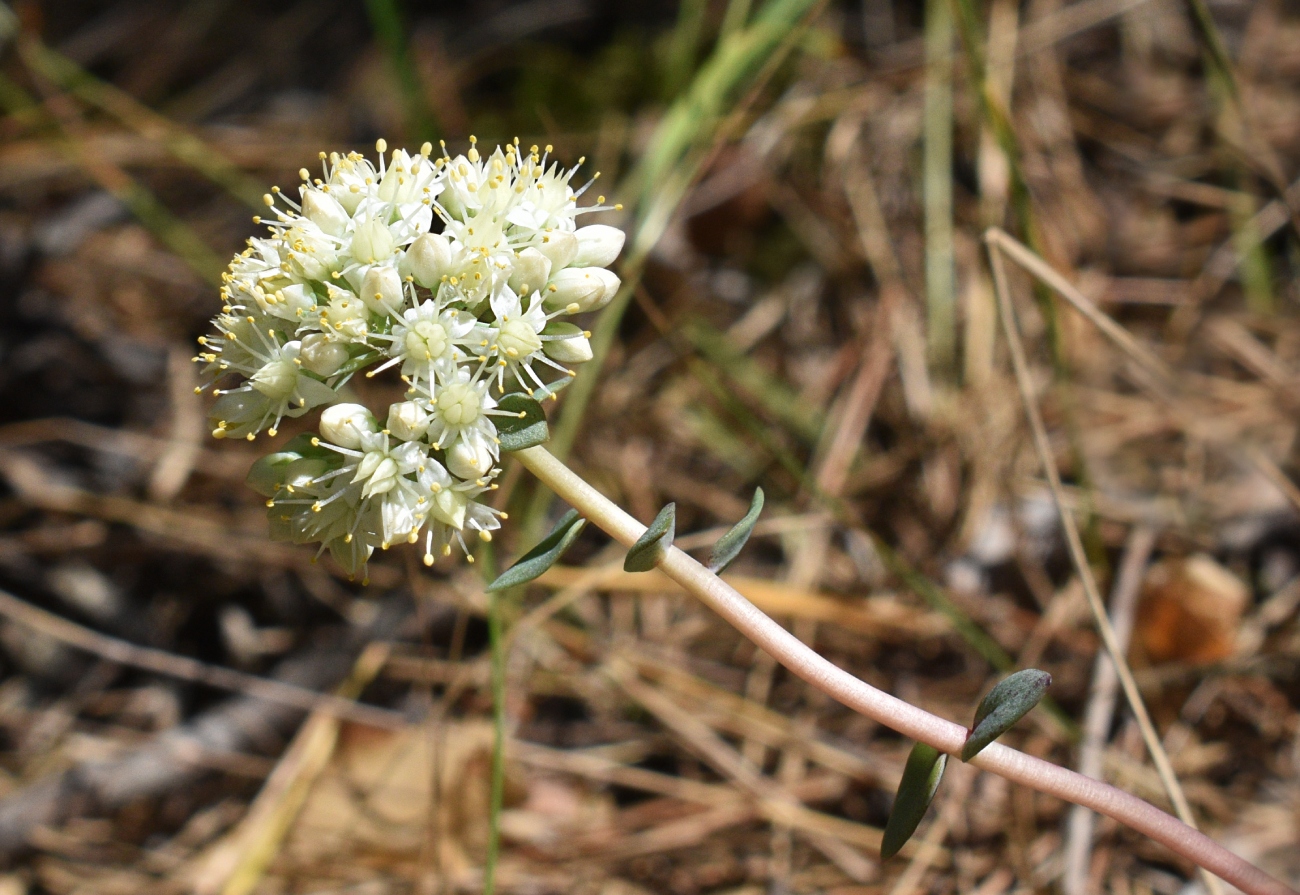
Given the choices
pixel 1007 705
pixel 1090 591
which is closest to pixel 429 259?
pixel 1007 705

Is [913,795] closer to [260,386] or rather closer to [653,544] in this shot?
[653,544]

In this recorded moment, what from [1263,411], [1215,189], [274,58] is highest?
[274,58]

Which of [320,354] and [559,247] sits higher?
[559,247]

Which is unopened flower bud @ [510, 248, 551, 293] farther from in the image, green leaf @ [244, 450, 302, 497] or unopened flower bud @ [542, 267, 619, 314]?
green leaf @ [244, 450, 302, 497]

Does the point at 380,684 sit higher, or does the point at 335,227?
the point at 335,227

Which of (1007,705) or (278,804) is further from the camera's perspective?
(278,804)

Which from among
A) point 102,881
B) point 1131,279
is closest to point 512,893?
point 102,881

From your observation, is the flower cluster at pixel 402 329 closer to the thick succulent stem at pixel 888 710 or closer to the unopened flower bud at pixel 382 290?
the unopened flower bud at pixel 382 290

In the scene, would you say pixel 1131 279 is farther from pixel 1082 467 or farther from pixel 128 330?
pixel 128 330
